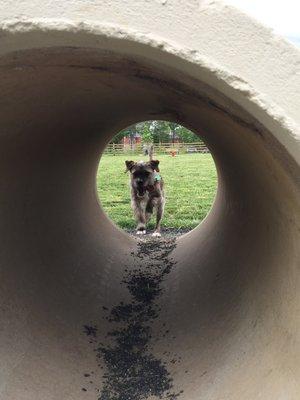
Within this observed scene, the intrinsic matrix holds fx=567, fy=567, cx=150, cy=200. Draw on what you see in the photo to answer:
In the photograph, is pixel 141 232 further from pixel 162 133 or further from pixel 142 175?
pixel 162 133

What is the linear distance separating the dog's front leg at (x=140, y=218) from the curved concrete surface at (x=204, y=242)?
11.5 feet

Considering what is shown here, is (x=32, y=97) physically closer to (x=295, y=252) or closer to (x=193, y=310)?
(x=295, y=252)

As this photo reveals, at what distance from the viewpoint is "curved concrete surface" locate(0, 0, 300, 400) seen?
5.96ft

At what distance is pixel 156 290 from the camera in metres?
5.09

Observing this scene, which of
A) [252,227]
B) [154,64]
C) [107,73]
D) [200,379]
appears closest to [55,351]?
[200,379]

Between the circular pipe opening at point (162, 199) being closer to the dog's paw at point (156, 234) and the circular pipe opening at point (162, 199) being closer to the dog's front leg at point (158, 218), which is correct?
the dog's front leg at point (158, 218)

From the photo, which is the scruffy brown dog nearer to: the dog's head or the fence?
the dog's head

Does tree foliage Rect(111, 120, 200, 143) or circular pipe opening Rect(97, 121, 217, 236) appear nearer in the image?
circular pipe opening Rect(97, 121, 217, 236)

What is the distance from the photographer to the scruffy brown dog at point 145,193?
922 centimetres

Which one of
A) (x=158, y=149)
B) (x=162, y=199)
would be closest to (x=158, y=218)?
(x=162, y=199)

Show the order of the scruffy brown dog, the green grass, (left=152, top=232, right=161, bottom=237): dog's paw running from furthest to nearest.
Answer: the green grass, the scruffy brown dog, (left=152, top=232, right=161, bottom=237): dog's paw

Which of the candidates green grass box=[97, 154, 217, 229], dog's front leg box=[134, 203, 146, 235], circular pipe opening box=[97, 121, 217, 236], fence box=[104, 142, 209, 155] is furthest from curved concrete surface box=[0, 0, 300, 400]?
fence box=[104, 142, 209, 155]

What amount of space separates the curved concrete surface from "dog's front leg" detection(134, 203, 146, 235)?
11.5 feet

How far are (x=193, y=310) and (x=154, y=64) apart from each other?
7.25ft
